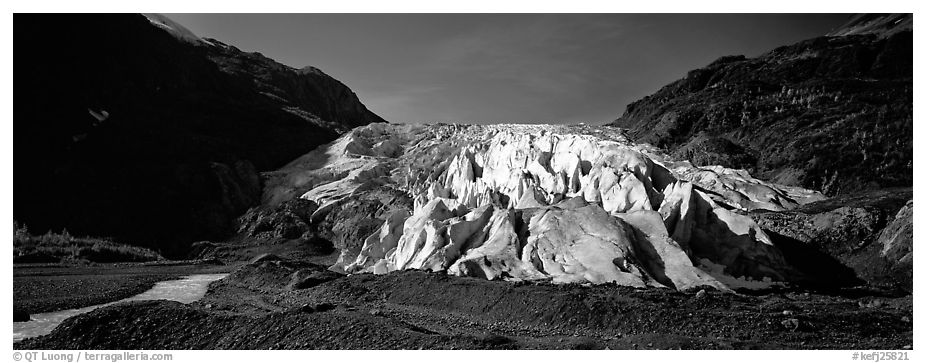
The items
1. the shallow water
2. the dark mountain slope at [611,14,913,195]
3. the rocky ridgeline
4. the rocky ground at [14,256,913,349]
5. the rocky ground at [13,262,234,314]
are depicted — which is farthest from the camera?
the dark mountain slope at [611,14,913,195]

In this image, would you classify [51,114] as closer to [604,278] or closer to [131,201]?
[131,201]

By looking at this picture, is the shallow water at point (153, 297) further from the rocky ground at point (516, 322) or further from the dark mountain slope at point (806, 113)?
the dark mountain slope at point (806, 113)

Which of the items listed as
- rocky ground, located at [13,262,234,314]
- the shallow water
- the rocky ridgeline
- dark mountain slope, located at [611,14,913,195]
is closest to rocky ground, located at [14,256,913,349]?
the shallow water

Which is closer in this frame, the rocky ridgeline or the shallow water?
the shallow water

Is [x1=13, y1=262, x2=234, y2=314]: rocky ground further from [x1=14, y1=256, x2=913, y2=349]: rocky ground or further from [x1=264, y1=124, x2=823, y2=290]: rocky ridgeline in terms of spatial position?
[x1=264, y1=124, x2=823, y2=290]: rocky ridgeline

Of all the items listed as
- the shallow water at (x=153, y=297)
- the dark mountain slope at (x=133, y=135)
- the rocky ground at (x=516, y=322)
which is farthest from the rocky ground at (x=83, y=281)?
the dark mountain slope at (x=133, y=135)

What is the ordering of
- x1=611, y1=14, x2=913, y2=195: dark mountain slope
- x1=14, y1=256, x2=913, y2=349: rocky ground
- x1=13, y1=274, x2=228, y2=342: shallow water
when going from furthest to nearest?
1. x1=611, y1=14, x2=913, y2=195: dark mountain slope
2. x1=13, y1=274, x2=228, y2=342: shallow water
3. x1=14, y1=256, x2=913, y2=349: rocky ground
